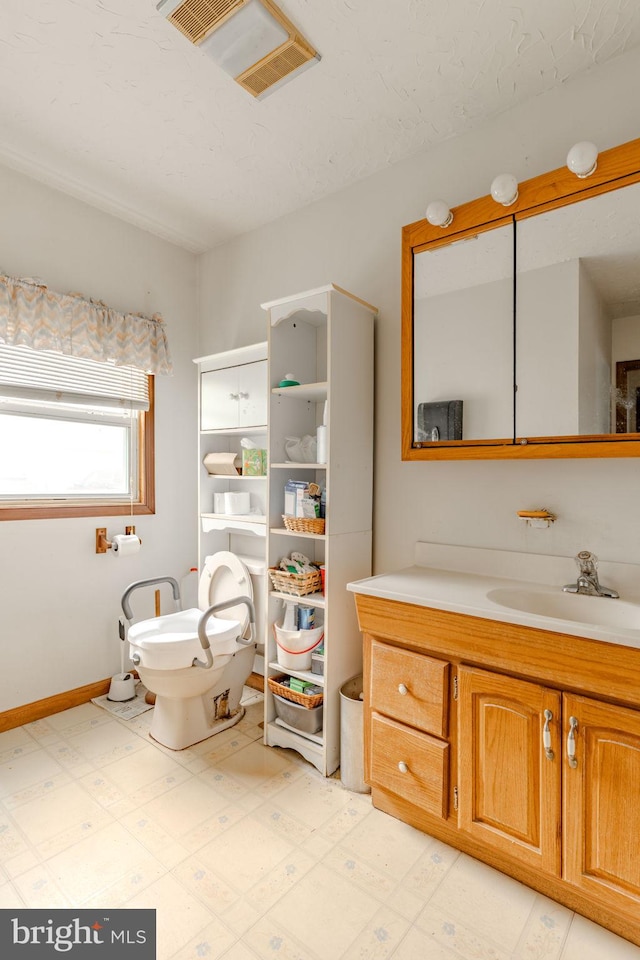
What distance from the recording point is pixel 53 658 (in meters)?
2.36

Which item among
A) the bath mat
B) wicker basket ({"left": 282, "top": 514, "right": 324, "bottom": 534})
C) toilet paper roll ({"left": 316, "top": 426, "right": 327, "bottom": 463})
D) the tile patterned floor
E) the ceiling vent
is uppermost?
the ceiling vent

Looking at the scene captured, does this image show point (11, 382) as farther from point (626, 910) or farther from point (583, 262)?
point (626, 910)

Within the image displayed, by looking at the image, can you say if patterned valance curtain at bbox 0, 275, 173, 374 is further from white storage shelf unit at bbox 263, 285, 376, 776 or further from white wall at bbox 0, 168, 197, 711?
white storage shelf unit at bbox 263, 285, 376, 776

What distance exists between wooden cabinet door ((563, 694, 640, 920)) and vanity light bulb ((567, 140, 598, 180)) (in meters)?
1.54

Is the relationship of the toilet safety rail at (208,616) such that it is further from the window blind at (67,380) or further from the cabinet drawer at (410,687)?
the window blind at (67,380)

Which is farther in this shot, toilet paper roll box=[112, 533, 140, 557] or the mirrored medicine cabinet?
toilet paper roll box=[112, 533, 140, 557]

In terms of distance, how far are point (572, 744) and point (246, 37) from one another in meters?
2.29

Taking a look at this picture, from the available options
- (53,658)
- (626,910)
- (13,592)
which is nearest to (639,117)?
(626,910)

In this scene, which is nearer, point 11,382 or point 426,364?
point 426,364

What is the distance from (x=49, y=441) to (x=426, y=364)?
1884 millimetres

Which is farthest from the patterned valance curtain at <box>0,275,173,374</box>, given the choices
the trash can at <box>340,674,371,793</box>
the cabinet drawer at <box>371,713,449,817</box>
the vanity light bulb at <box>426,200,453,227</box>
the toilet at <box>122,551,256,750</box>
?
the cabinet drawer at <box>371,713,449,817</box>

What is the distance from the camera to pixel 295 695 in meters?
2.01

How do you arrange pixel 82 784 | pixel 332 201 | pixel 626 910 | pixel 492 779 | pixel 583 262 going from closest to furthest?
pixel 626 910
pixel 492 779
pixel 583 262
pixel 82 784
pixel 332 201

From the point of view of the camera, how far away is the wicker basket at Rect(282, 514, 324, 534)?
76.6 inches
